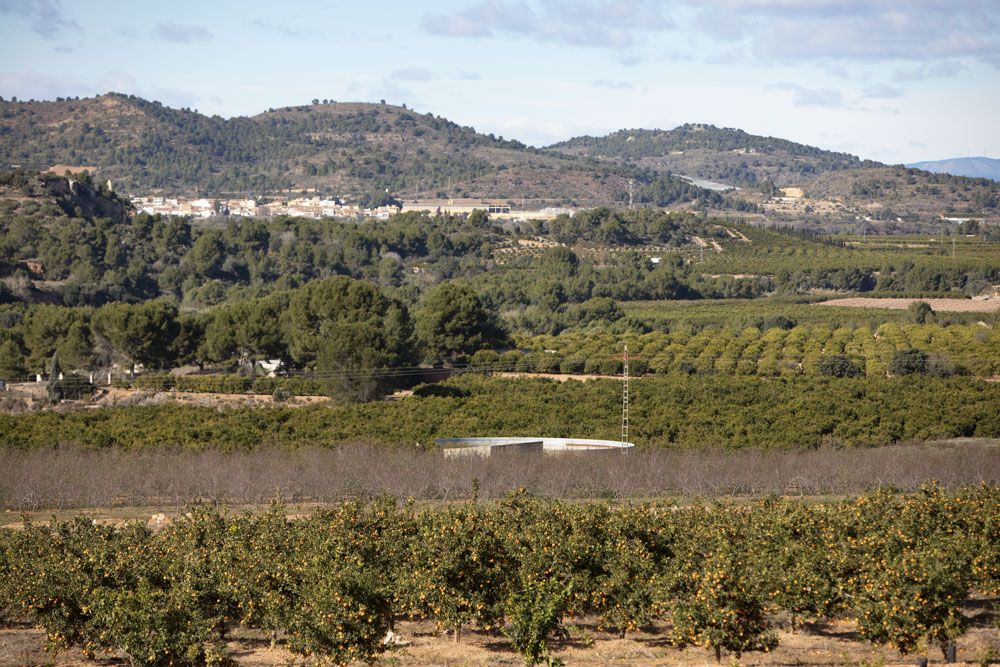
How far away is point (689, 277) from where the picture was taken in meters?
79.8

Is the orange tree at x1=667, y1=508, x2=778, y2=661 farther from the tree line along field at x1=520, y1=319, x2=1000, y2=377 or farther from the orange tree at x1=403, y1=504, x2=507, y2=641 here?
the tree line along field at x1=520, y1=319, x2=1000, y2=377

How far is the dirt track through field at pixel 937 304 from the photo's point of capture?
64562mm

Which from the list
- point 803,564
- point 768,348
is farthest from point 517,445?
point 768,348

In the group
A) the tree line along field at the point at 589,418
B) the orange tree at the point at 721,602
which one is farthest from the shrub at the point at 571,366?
the orange tree at the point at 721,602

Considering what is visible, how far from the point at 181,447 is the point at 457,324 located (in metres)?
20.2

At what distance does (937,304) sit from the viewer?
67500mm

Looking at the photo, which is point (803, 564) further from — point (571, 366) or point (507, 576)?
point (571, 366)

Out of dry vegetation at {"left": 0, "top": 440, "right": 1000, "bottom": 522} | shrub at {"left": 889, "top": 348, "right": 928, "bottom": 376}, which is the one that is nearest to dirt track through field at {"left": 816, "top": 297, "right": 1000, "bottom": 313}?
shrub at {"left": 889, "top": 348, "right": 928, "bottom": 376}

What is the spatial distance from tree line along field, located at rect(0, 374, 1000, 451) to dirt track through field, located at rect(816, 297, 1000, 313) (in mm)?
25709

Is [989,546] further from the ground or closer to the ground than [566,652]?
further from the ground

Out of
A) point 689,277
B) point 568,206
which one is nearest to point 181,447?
point 689,277

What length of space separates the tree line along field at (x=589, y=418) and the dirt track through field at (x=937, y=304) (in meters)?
25.7

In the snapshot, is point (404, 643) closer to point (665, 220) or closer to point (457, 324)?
point (457, 324)

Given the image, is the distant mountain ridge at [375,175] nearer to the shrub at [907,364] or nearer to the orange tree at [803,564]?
the shrub at [907,364]
